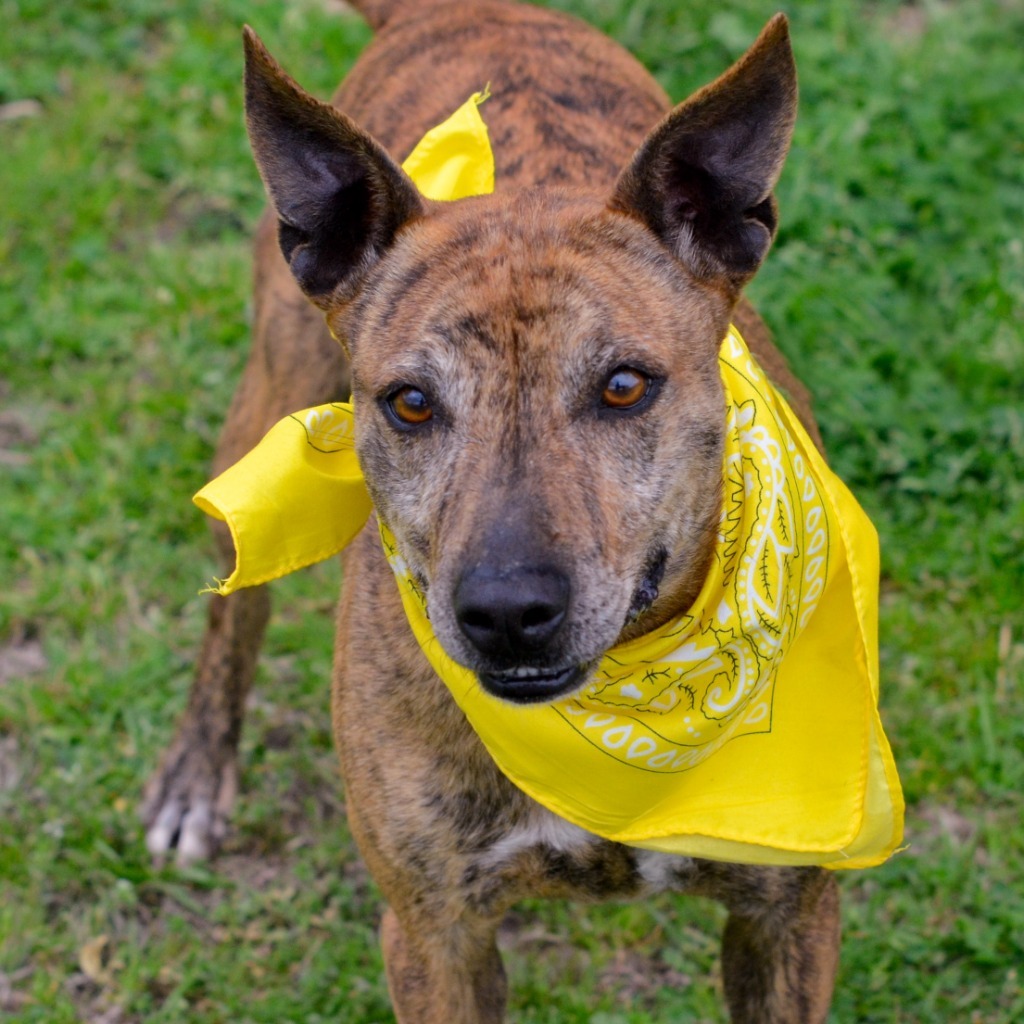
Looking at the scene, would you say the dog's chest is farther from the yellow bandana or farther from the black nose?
the black nose

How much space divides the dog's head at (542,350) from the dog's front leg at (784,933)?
0.65 metres

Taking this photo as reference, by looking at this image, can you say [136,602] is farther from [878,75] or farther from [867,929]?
[878,75]

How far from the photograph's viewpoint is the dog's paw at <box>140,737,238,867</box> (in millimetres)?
4574

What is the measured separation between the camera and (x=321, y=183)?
3.14 metres

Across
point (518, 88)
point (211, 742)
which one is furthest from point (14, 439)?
point (518, 88)

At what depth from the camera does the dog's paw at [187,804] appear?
457 cm

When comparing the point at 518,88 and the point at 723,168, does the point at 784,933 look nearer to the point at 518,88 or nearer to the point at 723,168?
the point at 723,168

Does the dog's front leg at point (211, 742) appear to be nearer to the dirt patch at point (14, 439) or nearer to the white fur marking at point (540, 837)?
the dirt patch at point (14, 439)

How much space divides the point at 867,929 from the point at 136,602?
8.71 feet

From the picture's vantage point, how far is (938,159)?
592 cm

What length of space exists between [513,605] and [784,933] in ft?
4.13

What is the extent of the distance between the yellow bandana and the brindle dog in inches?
4.4

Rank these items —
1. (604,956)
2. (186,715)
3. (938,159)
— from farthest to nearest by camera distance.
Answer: (938,159) < (186,715) < (604,956)

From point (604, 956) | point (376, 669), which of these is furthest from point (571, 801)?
point (604, 956)
